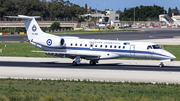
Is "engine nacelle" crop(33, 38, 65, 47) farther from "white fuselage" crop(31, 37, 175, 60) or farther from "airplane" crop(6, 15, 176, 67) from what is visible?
"white fuselage" crop(31, 37, 175, 60)

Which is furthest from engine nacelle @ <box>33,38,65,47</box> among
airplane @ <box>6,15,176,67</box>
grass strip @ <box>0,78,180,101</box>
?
grass strip @ <box>0,78,180,101</box>

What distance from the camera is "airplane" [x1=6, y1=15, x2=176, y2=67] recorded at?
31.8m

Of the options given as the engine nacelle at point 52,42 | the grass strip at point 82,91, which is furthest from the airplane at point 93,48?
the grass strip at point 82,91

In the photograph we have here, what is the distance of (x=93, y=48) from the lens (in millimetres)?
33344

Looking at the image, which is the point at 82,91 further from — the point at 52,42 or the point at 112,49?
the point at 52,42

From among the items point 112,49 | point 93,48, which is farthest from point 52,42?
point 112,49

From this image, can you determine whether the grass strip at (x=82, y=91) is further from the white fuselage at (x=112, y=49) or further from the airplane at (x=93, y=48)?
the white fuselage at (x=112, y=49)

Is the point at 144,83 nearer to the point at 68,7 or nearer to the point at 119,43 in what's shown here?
the point at 119,43

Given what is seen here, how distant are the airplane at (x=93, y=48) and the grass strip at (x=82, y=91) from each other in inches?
375

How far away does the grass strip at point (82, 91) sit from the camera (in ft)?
54.4

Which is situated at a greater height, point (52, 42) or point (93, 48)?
point (52, 42)

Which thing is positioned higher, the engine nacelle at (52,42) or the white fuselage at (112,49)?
the engine nacelle at (52,42)

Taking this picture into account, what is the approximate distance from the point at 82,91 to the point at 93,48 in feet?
46.0

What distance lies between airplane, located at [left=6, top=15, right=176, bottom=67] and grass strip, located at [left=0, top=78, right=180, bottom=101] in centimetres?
951
